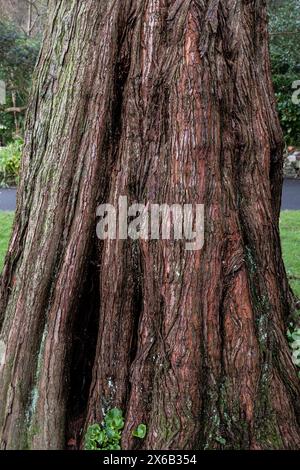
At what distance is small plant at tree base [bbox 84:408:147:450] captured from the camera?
324 centimetres

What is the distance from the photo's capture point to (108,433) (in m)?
3.26

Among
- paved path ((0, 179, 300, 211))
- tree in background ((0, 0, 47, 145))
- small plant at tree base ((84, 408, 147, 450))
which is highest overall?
tree in background ((0, 0, 47, 145))

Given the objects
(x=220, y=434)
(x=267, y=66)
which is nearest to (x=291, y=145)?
(x=267, y=66)

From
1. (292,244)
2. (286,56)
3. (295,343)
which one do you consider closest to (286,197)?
(292,244)

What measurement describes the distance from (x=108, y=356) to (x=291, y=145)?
52.0 ft

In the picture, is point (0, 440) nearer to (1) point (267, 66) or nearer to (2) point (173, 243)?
(2) point (173, 243)

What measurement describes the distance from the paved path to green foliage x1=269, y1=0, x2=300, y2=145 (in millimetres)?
2887

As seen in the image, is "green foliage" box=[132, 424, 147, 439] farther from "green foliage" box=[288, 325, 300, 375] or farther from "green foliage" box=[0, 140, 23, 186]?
"green foliage" box=[0, 140, 23, 186]

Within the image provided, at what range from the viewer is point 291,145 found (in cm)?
1795

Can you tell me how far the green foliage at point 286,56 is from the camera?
50.9 feet

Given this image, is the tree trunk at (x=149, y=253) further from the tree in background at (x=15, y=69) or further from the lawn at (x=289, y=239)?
the tree in background at (x=15, y=69)

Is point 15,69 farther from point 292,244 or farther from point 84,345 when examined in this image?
point 84,345

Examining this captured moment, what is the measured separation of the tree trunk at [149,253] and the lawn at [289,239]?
339 cm

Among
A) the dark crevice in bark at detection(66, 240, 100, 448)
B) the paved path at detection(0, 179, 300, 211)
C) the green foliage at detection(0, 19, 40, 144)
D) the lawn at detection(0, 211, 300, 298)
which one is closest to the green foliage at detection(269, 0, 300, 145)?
the paved path at detection(0, 179, 300, 211)
